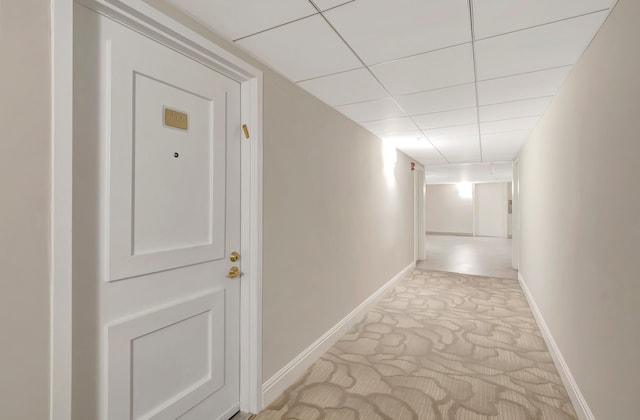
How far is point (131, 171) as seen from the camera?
1548 mm

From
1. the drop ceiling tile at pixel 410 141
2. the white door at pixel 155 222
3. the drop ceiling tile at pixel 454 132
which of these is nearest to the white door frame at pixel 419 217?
the drop ceiling tile at pixel 410 141

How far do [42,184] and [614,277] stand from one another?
103 inches

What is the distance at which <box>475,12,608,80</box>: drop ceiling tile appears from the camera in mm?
1796


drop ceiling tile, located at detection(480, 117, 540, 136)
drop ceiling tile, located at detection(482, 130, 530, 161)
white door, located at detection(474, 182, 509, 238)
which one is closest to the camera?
drop ceiling tile, located at detection(480, 117, 540, 136)

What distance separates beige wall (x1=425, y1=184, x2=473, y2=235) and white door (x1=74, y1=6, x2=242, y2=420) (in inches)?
584

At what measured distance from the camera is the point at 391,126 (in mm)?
3986

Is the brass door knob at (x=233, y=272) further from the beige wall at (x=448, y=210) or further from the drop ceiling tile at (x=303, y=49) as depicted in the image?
the beige wall at (x=448, y=210)

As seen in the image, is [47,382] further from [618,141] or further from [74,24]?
[618,141]

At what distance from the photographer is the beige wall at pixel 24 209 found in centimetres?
109

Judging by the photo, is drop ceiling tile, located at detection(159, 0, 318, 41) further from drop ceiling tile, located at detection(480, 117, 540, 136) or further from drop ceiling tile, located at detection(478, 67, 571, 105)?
drop ceiling tile, located at detection(480, 117, 540, 136)


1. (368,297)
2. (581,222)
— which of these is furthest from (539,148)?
(368,297)

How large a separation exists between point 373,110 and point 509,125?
1.89m

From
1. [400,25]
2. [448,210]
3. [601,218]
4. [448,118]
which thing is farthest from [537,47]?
[448,210]

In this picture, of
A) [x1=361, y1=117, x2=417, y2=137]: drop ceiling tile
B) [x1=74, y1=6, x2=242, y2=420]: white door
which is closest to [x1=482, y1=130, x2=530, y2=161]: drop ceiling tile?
[x1=361, y1=117, x2=417, y2=137]: drop ceiling tile
